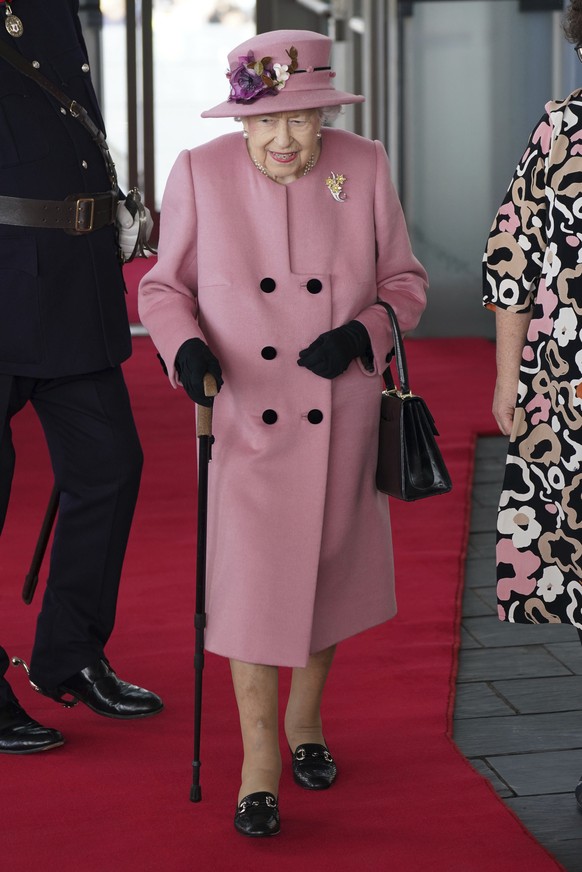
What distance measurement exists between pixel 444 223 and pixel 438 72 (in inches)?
43.2

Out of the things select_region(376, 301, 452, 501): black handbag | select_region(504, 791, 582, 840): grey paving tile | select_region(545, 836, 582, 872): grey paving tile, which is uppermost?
select_region(376, 301, 452, 501): black handbag

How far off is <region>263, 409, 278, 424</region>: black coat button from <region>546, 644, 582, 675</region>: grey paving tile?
4.08 ft

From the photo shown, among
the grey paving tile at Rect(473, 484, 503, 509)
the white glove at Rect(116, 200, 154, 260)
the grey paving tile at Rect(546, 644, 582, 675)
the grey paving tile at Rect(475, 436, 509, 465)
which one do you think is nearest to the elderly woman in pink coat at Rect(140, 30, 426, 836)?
the white glove at Rect(116, 200, 154, 260)

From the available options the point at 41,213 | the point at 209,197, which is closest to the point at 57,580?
the point at 41,213

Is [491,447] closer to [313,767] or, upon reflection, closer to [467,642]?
[467,642]

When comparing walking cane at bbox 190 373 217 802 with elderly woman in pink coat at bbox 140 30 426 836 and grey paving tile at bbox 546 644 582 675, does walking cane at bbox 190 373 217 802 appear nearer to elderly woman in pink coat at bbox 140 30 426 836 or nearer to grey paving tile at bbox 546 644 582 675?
elderly woman in pink coat at bbox 140 30 426 836

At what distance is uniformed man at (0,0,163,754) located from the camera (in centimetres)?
258

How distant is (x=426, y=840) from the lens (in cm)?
228

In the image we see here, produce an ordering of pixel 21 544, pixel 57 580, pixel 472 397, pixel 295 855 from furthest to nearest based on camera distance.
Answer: pixel 472 397
pixel 21 544
pixel 57 580
pixel 295 855

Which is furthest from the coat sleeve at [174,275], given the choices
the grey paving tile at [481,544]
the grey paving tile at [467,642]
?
the grey paving tile at [481,544]

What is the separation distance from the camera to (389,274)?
8.12ft

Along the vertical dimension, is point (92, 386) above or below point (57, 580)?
above

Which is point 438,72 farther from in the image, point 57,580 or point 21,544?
point 57,580

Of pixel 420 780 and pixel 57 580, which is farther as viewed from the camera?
pixel 57 580
